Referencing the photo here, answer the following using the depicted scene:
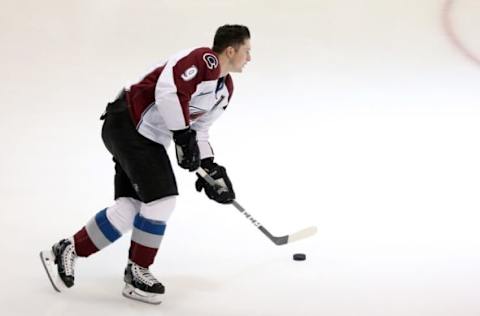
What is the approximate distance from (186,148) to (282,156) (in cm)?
149

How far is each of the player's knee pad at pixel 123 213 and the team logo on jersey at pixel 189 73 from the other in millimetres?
486

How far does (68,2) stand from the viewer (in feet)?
15.1

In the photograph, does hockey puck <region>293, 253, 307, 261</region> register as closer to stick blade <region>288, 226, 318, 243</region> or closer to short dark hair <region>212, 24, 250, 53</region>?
stick blade <region>288, 226, 318, 243</region>

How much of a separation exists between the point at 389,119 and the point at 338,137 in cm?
31

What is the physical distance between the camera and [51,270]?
2.42 m

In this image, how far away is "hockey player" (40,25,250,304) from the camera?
219cm

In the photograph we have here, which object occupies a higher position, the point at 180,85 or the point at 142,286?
the point at 180,85

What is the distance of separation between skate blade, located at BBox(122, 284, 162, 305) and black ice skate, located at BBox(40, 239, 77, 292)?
178 millimetres

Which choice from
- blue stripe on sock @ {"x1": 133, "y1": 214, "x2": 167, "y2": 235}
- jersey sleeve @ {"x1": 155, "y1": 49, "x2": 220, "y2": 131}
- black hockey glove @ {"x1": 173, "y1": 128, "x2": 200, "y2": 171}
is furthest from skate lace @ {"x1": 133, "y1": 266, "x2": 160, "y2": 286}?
jersey sleeve @ {"x1": 155, "y1": 49, "x2": 220, "y2": 131}

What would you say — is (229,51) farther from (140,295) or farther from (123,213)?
(140,295)

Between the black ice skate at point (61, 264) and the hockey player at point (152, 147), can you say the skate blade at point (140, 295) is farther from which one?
the black ice skate at point (61, 264)

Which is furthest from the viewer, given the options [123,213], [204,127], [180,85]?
[204,127]

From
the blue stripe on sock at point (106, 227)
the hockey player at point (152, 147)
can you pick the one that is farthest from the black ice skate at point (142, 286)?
the blue stripe on sock at point (106, 227)

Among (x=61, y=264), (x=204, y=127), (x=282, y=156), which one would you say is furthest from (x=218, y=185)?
(x=282, y=156)
